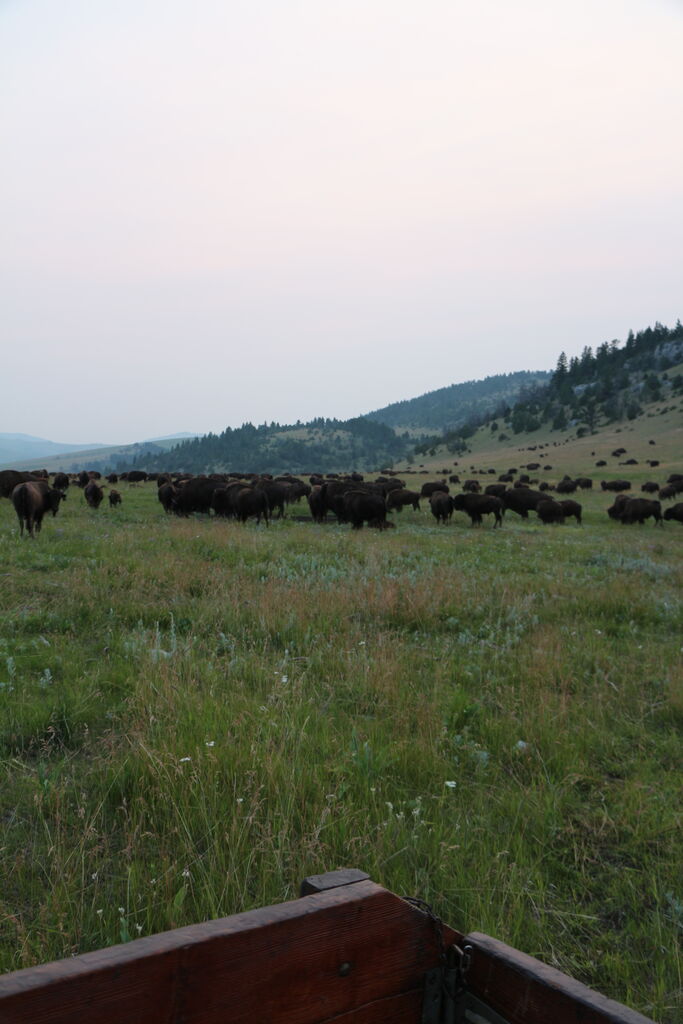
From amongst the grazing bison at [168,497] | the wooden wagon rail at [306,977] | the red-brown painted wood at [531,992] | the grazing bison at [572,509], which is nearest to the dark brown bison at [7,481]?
the grazing bison at [168,497]

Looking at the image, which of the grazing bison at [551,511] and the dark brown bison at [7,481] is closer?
the dark brown bison at [7,481]

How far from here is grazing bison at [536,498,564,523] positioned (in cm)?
3225

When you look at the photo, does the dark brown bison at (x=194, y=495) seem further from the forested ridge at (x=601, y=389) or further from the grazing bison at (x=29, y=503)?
the forested ridge at (x=601, y=389)

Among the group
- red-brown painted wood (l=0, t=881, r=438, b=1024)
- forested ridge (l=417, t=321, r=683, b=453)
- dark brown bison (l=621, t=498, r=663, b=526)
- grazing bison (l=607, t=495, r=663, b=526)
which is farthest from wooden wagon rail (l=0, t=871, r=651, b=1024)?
forested ridge (l=417, t=321, r=683, b=453)

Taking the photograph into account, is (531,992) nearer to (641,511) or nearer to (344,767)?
(344,767)

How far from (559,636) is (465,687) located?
99.9 inches

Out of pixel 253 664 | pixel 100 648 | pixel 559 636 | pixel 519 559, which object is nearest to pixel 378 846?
pixel 253 664

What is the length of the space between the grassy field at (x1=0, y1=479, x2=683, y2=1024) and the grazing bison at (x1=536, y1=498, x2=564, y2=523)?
77.7ft

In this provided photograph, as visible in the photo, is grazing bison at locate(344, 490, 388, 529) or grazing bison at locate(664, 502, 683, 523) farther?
grazing bison at locate(664, 502, 683, 523)

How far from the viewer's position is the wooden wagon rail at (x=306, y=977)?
53.9 inches

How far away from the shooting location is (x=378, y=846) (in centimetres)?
321

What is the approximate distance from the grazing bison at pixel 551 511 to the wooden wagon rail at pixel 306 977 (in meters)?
32.3

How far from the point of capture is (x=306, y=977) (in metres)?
1.69

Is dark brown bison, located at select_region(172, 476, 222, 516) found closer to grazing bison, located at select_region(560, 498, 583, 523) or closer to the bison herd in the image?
the bison herd
